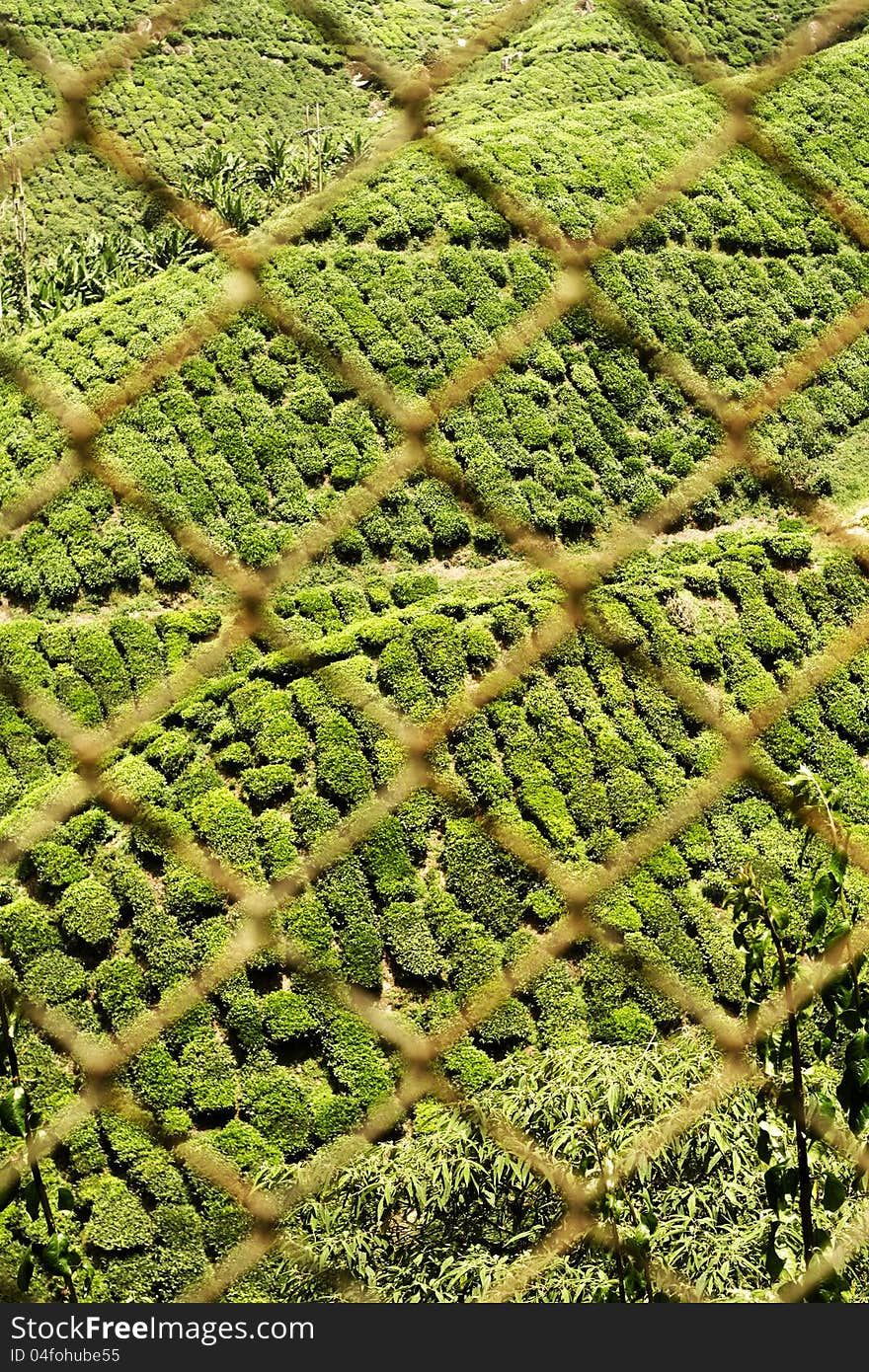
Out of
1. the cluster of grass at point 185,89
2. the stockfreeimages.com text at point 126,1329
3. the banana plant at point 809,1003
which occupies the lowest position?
the cluster of grass at point 185,89

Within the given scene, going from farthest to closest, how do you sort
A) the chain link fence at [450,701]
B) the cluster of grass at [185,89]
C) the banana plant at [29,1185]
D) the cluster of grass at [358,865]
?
the cluster of grass at [185,89] → the cluster of grass at [358,865] → the chain link fence at [450,701] → the banana plant at [29,1185]

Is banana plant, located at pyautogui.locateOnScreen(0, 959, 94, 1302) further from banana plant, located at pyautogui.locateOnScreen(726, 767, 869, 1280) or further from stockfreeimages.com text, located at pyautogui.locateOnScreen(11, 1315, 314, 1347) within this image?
banana plant, located at pyautogui.locateOnScreen(726, 767, 869, 1280)

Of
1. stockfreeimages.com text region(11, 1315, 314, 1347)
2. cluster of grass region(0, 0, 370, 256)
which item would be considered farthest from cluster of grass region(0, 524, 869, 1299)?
cluster of grass region(0, 0, 370, 256)

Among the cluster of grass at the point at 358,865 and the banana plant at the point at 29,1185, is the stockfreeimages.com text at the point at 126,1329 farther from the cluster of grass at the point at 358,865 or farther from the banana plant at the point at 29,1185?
the cluster of grass at the point at 358,865

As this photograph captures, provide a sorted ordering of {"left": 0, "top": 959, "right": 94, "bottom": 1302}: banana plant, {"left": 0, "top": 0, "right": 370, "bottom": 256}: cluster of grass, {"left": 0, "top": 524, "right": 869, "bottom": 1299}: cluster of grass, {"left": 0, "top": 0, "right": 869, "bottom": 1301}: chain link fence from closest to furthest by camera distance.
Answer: {"left": 0, "top": 959, "right": 94, "bottom": 1302}: banana plant → {"left": 0, "top": 0, "right": 869, "bottom": 1301}: chain link fence → {"left": 0, "top": 524, "right": 869, "bottom": 1299}: cluster of grass → {"left": 0, "top": 0, "right": 370, "bottom": 256}: cluster of grass

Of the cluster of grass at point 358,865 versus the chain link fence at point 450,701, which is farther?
the cluster of grass at point 358,865

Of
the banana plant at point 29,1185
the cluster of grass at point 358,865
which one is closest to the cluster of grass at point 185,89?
the cluster of grass at point 358,865

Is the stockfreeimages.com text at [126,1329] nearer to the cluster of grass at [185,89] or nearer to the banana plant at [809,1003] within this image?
the banana plant at [809,1003]

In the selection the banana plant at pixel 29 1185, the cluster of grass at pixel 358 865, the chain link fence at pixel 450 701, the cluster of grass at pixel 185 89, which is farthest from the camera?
the cluster of grass at pixel 185 89

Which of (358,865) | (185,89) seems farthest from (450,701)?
(185,89)

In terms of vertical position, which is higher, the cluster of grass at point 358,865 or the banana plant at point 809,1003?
the banana plant at point 809,1003
